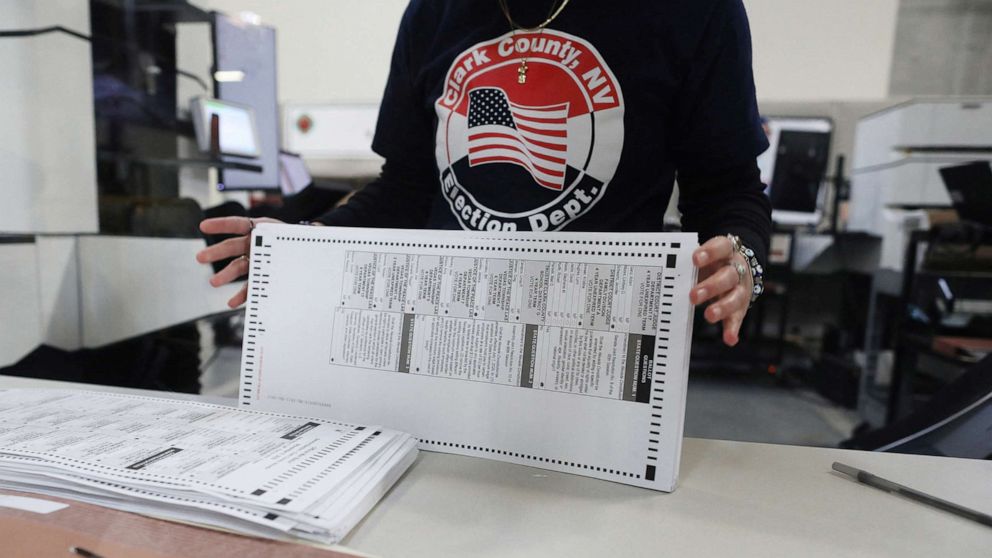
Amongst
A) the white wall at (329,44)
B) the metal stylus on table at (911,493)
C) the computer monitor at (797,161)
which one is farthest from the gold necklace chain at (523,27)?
the computer monitor at (797,161)

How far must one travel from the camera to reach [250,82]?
62.6 inches

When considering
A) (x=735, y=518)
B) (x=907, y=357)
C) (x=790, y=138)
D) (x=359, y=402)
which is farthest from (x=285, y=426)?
(x=790, y=138)

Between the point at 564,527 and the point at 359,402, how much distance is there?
0.25 meters

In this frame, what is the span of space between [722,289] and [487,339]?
0.70ft

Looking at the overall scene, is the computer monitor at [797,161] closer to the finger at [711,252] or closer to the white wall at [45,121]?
the finger at [711,252]

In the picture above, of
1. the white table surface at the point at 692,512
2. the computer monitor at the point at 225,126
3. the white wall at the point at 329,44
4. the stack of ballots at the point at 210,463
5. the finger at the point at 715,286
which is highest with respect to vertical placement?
the white wall at the point at 329,44

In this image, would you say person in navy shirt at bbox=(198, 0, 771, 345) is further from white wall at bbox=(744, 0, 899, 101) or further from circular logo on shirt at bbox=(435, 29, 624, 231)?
white wall at bbox=(744, 0, 899, 101)

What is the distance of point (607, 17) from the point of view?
662 mm

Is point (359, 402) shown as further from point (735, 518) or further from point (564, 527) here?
point (735, 518)

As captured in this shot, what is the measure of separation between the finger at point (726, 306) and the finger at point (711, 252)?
33 millimetres

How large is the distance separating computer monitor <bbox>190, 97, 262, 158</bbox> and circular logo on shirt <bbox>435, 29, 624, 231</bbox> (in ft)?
3.50

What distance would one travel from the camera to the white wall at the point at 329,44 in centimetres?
277

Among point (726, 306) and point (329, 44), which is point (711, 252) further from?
point (329, 44)

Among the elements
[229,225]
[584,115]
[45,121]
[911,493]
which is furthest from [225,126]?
[911,493]
